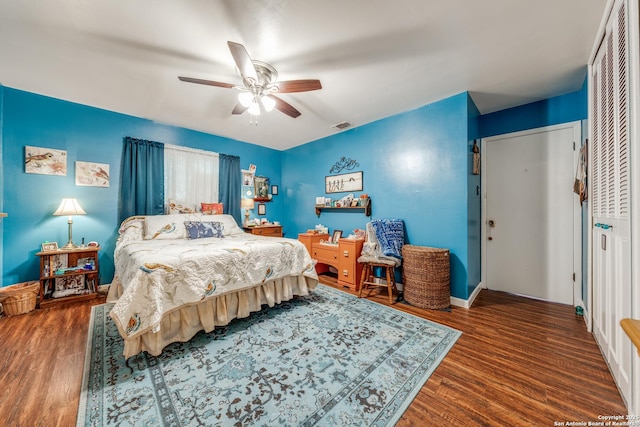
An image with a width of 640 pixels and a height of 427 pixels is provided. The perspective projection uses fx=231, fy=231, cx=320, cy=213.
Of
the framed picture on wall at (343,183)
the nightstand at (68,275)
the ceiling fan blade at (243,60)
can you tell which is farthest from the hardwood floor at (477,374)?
the ceiling fan blade at (243,60)

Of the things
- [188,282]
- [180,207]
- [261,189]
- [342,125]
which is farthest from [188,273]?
[261,189]

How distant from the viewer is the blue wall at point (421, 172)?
2713 millimetres

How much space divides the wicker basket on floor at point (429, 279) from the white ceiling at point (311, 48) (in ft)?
6.20

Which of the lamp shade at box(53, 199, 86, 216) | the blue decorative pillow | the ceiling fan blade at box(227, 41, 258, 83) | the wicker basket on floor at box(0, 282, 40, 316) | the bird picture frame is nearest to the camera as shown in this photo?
the ceiling fan blade at box(227, 41, 258, 83)

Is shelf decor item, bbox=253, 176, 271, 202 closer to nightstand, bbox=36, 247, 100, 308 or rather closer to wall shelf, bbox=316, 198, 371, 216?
wall shelf, bbox=316, 198, 371, 216

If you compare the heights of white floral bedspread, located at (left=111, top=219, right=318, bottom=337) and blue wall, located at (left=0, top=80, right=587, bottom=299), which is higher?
blue wall, located at (left=0, top=80, right=587, bottom=299)

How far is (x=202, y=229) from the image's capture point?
127 inches

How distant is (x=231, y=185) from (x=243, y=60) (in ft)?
9.55

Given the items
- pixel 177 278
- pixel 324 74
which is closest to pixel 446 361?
pixel 177 278

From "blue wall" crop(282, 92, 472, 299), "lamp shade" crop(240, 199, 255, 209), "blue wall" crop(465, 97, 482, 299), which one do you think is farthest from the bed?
"blue wall" crop(465, 97, 482, 299)

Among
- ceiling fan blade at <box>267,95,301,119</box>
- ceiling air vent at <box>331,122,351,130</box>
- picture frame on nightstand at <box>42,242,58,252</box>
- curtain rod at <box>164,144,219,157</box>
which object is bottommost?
picture frame on nightstand at <box>42,242,58,252</box>

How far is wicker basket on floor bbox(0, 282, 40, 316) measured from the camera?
2348 millimetres

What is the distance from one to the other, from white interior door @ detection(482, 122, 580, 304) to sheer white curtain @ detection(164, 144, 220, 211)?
4.35 meters

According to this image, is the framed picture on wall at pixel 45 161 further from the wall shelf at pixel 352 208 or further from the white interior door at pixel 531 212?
the white interior door at pixel 531 212
